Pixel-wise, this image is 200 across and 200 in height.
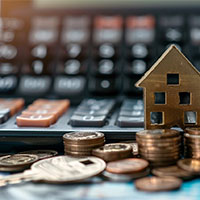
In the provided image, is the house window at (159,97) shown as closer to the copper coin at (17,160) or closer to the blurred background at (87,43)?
the blurred background at (87,43)

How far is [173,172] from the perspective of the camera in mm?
792

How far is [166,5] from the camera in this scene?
1533mm

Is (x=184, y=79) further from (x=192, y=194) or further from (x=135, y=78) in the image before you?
(x=135, y=78)

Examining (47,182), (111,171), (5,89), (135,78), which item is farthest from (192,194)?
(5,89)

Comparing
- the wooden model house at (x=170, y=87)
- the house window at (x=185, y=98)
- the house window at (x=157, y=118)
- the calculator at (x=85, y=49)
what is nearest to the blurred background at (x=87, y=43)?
the calculator at (x=85, y=49)

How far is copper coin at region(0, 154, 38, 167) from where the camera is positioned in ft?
2.81

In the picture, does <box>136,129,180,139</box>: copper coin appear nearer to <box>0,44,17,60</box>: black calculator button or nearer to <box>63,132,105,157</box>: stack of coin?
<box>63,132,105,157</box>: stack of coin

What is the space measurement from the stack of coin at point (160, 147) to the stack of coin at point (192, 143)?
23 mm

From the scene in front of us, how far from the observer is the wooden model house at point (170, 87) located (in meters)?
0.92

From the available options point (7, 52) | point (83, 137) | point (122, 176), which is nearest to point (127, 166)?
point (122, 176)

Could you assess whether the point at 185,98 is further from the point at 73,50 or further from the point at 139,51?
the point at 73,50

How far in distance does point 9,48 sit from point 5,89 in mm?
184

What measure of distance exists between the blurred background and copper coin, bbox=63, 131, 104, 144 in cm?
40

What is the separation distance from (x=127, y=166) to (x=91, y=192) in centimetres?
12
